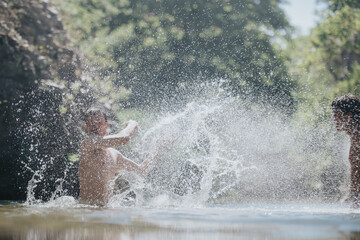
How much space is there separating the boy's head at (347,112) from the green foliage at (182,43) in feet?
30.2

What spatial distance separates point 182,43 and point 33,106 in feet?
26.0

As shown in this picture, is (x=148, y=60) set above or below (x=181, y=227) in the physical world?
above

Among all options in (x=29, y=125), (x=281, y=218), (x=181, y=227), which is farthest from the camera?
(x=29, y=125)

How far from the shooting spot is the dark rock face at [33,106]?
841cm

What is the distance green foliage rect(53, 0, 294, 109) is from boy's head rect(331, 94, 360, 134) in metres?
9.20

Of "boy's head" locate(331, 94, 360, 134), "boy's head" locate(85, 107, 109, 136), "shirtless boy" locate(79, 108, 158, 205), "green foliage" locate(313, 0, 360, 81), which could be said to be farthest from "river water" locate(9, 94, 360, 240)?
"green foliage" locate(313, 0, 360, 81)

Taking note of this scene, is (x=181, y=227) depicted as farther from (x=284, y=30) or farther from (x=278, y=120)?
(x=284, y=30)

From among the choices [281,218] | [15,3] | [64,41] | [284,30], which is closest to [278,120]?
[284,30]

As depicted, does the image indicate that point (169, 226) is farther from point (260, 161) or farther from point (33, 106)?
point (260, 161)

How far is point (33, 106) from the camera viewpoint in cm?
866

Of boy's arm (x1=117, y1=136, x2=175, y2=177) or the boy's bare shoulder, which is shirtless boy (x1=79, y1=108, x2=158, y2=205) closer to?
the boy's bare shoulder

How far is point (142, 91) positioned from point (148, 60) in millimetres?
1266

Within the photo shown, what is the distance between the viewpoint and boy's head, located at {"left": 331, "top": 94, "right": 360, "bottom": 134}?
5504mm

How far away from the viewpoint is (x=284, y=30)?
16.6m
